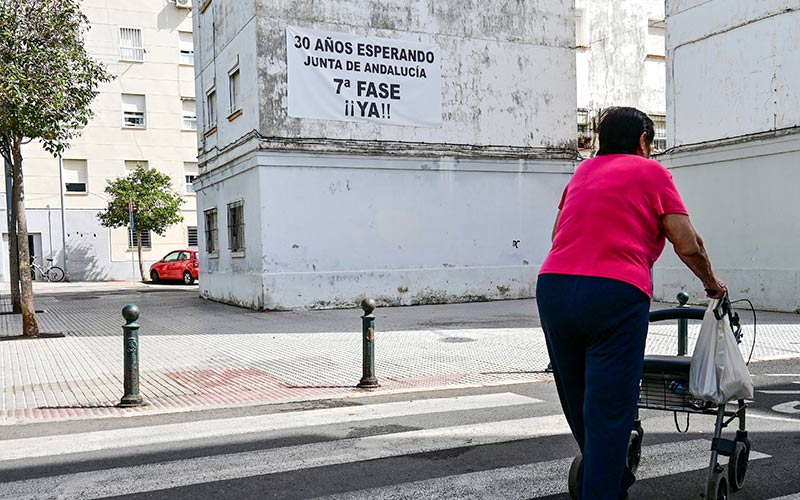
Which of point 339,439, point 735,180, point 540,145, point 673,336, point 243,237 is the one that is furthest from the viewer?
point 540,145

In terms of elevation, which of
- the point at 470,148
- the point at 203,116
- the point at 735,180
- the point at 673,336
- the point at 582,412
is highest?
the point at 203,116

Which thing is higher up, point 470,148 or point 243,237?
point 470,148

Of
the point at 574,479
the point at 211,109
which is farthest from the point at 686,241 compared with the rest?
the point at 211,109

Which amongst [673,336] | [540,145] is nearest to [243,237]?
[540,145]

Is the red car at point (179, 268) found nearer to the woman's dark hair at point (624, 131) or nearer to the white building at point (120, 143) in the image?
the white building at point (120, 143)

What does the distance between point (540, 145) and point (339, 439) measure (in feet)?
48.0

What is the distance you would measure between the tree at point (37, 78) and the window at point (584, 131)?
1545 centimetres

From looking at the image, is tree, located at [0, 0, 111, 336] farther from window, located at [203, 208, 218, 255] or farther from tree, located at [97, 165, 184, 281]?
tree, located at [97, 165, 184, 281]

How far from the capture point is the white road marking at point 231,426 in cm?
562

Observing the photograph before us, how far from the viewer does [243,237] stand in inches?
687

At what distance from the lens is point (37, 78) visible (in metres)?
11.5

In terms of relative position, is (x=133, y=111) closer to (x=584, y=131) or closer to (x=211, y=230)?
(x=211, y=230)

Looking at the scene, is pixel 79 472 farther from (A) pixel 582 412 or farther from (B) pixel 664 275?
(B) pixel 664 275

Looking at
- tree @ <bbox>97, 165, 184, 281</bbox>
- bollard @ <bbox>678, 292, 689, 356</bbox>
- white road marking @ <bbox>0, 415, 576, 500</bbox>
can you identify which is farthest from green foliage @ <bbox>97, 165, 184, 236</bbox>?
white road marking @ <bbox>0, 415, 576, 500</bbox>
